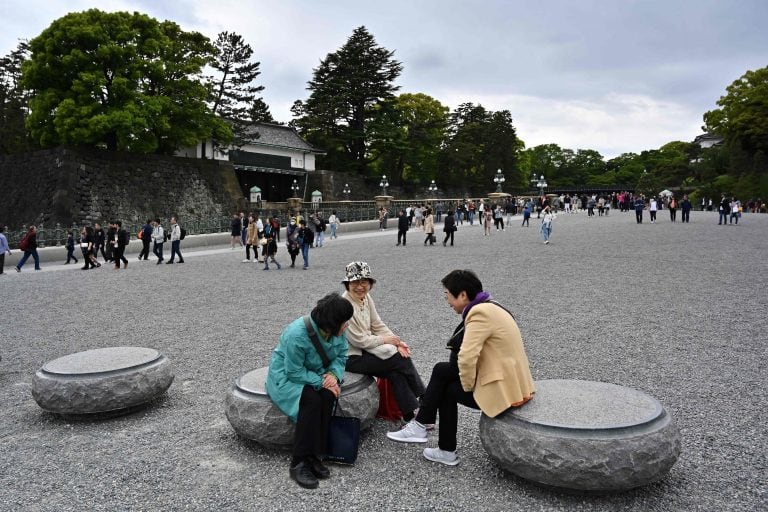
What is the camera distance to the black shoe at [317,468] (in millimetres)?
3725

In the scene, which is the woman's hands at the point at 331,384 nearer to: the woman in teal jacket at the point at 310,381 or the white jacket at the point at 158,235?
the woman in teal jacket at the point at 310,381

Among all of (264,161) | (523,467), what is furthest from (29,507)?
(264,161)

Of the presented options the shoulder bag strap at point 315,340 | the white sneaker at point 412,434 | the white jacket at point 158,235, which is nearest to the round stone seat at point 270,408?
the white sneaker at point 412,434

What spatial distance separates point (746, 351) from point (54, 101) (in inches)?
1426

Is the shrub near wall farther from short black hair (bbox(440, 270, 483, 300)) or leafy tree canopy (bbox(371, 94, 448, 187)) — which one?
short black hair (bbox(440, 270, 483, 300))

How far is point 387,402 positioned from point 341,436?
2.87ft

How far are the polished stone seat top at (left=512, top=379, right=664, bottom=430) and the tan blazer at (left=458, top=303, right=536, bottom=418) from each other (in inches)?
5.6

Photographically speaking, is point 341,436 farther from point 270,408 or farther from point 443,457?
point 443,457

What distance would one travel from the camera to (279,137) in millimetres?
50656

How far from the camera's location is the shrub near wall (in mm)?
32406

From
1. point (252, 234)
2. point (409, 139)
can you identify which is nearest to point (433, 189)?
point (409, 139)

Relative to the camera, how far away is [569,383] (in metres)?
4.14

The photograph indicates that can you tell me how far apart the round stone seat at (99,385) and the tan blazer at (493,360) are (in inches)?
117

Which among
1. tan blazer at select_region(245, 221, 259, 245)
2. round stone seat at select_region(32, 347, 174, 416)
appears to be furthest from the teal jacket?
tan blazer at select_region(245, 221, 259, 245)
